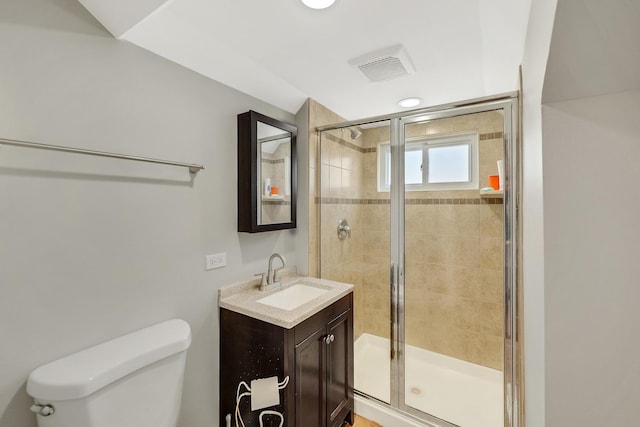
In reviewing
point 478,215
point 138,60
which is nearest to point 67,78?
point 138,60

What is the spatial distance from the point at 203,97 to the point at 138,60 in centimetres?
33

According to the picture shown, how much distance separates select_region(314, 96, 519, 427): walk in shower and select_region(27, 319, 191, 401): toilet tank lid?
1.23 meters

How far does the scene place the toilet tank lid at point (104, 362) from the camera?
0.88m

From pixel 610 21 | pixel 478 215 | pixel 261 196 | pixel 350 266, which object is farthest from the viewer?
pixel 350 266

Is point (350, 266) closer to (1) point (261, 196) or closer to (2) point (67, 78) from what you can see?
(1) point (261, 196)

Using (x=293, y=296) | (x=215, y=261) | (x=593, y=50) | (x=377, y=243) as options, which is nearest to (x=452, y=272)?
(x=377, y=243)

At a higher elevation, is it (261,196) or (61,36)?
(61,36)

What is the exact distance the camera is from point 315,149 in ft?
7.04

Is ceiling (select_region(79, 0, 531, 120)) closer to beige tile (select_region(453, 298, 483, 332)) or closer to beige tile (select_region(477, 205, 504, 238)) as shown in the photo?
beige tile (select_region(477, 205, 504, 238))

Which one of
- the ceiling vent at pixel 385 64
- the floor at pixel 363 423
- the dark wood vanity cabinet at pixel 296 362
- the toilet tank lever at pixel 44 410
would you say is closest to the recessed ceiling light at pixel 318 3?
the ceiling vent at pixel 385 64

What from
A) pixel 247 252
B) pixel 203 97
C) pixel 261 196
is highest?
pixel 203 97

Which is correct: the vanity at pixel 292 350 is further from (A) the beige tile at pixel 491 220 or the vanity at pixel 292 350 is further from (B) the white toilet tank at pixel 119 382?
(A) the beige tile at pixel 491 220

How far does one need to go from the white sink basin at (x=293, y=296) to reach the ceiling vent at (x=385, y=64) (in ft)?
4.70

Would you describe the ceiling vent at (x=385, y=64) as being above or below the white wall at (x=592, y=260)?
above
